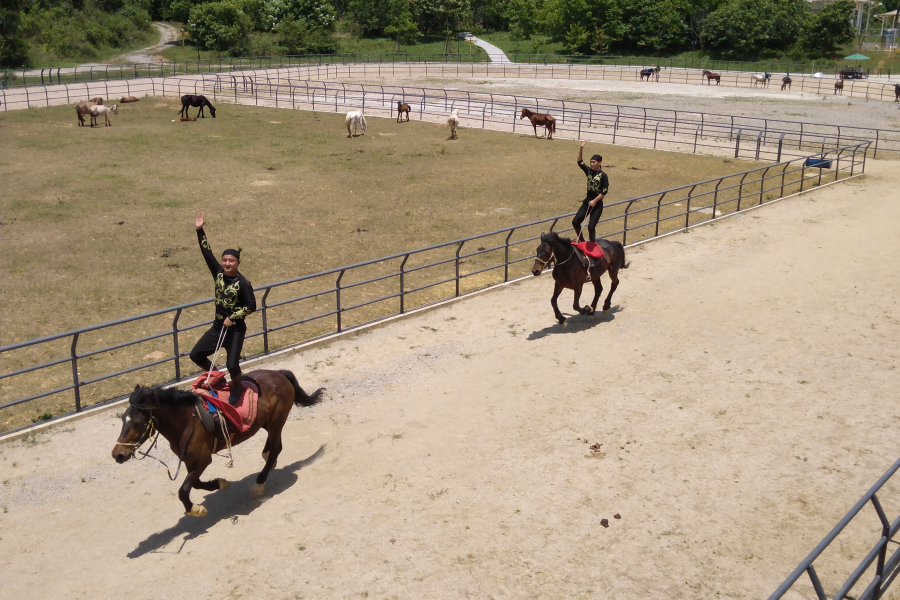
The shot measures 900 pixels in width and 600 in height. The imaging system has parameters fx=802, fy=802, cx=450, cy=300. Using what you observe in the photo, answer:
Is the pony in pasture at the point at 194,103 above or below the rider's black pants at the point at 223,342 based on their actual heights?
above

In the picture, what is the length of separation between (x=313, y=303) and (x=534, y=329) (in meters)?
4.44

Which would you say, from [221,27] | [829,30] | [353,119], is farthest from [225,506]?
[829,30]

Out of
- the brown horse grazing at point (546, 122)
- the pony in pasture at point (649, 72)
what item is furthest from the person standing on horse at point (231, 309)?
the pony in pasture at point (649, 72)

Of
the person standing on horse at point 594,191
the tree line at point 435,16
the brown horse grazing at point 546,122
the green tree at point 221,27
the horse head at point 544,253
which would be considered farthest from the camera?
the green tree at point 221,27

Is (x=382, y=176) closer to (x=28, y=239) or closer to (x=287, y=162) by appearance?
(x=287, y=162)

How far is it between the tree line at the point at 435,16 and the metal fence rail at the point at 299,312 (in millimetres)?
63982

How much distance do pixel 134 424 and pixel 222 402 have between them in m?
1.01

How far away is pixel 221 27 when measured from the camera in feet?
265

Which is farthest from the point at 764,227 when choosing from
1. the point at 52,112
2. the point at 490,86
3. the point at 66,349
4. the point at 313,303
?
the point at 490,86

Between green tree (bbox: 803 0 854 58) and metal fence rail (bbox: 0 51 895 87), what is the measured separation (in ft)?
23.7

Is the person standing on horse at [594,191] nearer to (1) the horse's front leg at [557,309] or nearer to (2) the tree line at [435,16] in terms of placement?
(1) the horse's front leg at [557,309]

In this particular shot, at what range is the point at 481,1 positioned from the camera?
10850 cm

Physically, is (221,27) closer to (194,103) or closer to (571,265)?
(194,103)

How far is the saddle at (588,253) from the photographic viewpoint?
13.4 metres
